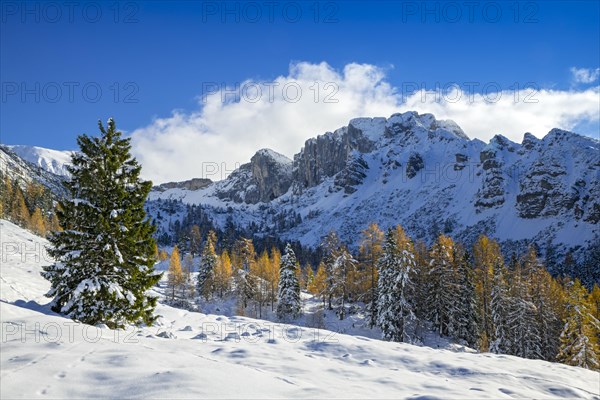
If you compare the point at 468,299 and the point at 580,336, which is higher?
the point at 468,299

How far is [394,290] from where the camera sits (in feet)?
114

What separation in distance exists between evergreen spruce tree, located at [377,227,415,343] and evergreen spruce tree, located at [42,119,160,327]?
24.4 m

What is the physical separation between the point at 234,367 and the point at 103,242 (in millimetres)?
9415

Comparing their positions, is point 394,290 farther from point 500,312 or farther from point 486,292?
point 486,292

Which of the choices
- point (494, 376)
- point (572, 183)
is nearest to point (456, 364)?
point (494, 376)

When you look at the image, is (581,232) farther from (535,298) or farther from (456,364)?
(456,364)

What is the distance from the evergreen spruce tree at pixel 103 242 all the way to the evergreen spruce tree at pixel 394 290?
80.2 ft

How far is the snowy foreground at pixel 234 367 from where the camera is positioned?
6.39 meters

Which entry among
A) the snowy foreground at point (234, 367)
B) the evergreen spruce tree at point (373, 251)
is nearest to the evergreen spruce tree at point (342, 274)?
the evergreen spruce tree at point (373, 251)

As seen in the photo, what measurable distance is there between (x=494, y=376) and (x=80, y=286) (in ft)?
48.2

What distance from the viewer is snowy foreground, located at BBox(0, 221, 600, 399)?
639 centimetres

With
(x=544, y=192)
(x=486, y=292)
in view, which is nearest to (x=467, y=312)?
(x=486, y=292)

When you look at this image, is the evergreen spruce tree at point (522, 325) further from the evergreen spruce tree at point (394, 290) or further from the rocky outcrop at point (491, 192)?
the rocky outcrop at point (491, 192)

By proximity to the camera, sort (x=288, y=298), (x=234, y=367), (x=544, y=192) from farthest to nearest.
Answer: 1. (x=544, y=192)
2. (x=288, y=298)
3. (x=234, y=367)
